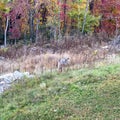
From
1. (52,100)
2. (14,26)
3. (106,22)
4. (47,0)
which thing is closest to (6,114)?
(52,100)

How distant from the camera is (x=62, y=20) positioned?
76.4ft

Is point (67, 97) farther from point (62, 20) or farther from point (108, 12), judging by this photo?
point (108, 12)

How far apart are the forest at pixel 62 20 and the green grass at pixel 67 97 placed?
13316 millimetres

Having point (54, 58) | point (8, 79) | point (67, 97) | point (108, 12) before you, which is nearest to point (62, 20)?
point (108, 12)

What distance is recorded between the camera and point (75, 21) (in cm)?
2417

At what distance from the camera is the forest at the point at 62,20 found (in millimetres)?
21716

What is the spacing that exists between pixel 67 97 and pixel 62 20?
17.2 metres

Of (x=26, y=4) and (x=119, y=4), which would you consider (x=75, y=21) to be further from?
(x=26, y=4)

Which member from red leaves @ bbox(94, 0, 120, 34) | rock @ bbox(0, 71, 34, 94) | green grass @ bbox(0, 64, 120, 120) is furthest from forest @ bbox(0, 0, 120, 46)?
green grass @ bbox(0, 64, 120, 120)

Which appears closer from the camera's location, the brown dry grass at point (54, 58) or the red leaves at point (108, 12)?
the brown dry grass at point (54, 58)

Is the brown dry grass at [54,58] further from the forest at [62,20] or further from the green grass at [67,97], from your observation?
the forest at [62,20]

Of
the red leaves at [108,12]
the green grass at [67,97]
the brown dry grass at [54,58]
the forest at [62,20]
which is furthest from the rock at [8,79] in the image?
the red leaves at [108,12]

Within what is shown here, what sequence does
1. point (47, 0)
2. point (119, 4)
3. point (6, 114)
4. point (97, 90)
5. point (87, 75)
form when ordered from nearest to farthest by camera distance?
point (6, 114) < point (97, 90) < point (87, 75) < point (47, 0) < point (119, 4)

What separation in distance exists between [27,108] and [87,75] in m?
2.04
